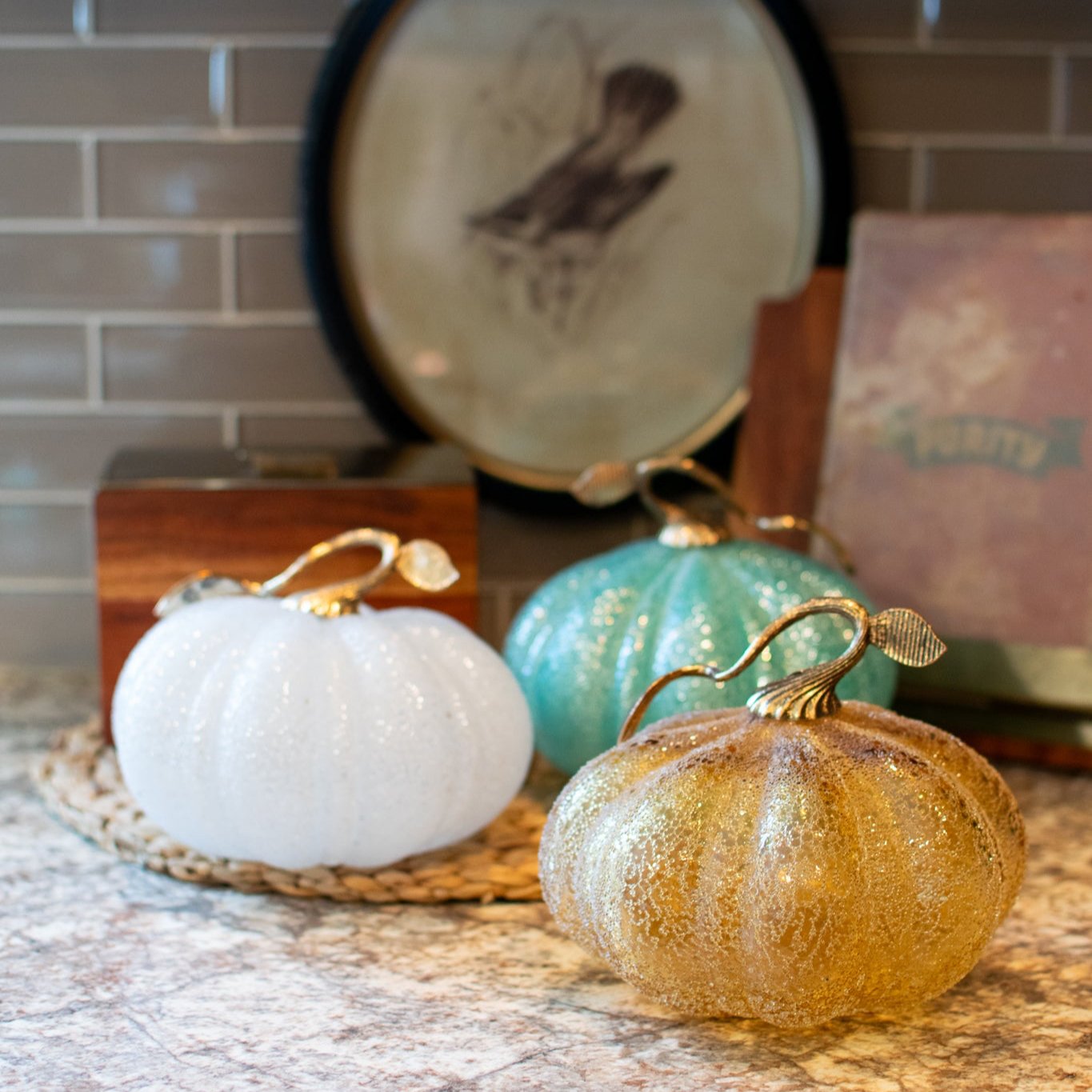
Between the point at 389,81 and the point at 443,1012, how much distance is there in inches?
28.9

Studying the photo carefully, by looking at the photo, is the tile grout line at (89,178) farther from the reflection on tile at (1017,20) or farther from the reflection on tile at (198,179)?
the reflection on tile at (1017,20)

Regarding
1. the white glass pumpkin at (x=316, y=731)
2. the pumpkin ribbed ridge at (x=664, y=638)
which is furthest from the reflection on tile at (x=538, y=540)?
the white glass pumpkin at (x=316, y=731)

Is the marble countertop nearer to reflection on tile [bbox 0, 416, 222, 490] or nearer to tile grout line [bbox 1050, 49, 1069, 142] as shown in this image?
reflection on tile [bbox 0, 416, 222, 490]

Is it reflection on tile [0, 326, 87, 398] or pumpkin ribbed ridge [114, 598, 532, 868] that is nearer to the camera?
pumpkin ribbed ridge [114, 598, 532, 868]

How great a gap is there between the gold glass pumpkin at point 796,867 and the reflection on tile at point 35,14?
83 cm

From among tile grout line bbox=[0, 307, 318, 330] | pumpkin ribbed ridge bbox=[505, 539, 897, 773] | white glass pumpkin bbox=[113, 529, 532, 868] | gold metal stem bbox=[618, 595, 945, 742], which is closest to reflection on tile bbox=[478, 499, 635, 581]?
tile grout line bbox=[0, 307, 318, 330]

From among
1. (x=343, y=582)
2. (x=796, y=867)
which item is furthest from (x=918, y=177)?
(x=796, y=867)

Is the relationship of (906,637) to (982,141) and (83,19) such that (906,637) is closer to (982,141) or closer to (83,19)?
(982,141)

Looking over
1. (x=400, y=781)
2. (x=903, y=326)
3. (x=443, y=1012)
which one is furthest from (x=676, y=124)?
(x=443, y=1012)

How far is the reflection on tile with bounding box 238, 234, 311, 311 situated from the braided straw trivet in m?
0.44

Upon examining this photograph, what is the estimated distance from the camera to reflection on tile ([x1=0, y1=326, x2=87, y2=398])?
1094 millimetres

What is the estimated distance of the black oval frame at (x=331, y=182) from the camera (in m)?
1.01

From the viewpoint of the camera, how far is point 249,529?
32.3 inches

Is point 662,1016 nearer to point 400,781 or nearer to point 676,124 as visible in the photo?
point 400,781
